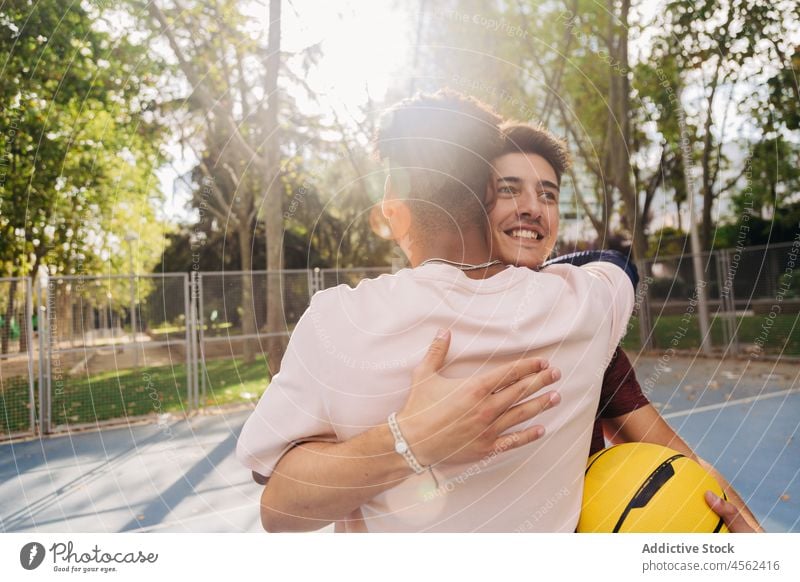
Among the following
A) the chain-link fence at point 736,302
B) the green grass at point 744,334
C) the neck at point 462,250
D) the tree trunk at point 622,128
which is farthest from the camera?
A: the green grass at point 744,334

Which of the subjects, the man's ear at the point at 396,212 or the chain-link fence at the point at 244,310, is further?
the chain-link fence at the point at 244,310

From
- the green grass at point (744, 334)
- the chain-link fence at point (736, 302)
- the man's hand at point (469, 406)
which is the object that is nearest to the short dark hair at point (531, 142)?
the man's hand at point (469, 406)

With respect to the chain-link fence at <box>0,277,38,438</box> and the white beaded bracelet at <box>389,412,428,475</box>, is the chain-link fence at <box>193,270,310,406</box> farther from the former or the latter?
Result: the white beaded bracelet at <box>389,412,428,475</box>

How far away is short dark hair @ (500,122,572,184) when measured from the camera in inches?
56.1

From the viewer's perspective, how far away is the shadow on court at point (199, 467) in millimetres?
4102

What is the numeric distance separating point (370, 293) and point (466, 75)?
9.51ft

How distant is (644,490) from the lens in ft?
4.71

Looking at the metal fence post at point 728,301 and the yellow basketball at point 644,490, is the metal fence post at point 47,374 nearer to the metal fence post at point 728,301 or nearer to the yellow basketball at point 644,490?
the yellow basketball at point 644,490

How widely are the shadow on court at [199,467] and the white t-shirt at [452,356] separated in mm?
2028

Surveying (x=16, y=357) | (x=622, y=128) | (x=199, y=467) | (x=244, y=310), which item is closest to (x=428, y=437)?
(x=622, y=128)

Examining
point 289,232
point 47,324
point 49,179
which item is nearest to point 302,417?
point 47,324

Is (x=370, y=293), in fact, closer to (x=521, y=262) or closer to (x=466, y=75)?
(x=521, y=262)

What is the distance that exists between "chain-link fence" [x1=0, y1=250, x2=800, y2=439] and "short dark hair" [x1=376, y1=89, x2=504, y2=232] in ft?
15.7

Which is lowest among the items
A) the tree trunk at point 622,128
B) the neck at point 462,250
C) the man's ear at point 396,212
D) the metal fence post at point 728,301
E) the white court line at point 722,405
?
the white court line at point 722,405
